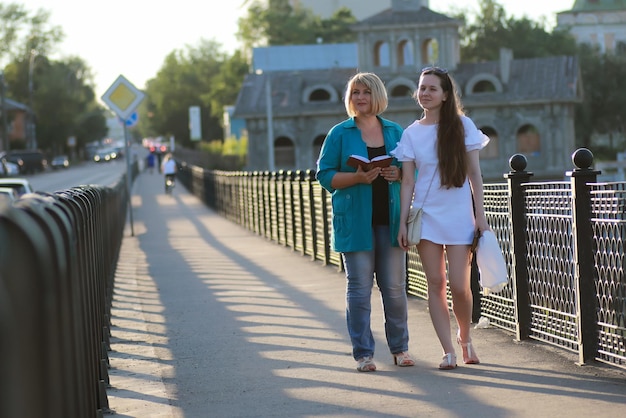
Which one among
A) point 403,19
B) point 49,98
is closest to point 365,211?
point 403,19

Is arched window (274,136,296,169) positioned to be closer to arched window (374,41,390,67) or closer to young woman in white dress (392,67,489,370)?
arched window (374,41,390,67)

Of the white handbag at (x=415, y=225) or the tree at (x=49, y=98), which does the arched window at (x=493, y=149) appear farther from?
the white handbag at (x=415, y=225)

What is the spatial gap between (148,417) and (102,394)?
28 cm

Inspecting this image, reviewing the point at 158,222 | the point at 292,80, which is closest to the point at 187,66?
the point at 292,80

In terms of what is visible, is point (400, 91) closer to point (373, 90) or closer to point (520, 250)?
point (520, 250)

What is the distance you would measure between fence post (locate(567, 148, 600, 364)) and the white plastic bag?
1.62ft

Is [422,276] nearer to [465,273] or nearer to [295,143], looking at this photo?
[465,273]

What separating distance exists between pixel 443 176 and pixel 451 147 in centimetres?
18

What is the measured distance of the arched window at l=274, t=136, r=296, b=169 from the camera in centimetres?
9381

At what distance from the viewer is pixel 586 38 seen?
150m

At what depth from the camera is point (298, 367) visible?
841cm

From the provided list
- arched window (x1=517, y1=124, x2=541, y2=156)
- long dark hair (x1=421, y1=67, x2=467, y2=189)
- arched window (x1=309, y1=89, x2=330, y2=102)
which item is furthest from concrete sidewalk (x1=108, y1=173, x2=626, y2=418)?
arched window (x1=309, y1=89, x2=330, y2=102)

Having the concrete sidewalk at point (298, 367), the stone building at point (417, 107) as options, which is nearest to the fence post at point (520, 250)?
the concrete sidewalk at point (298, 367)

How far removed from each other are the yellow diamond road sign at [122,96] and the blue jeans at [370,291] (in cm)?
1845
